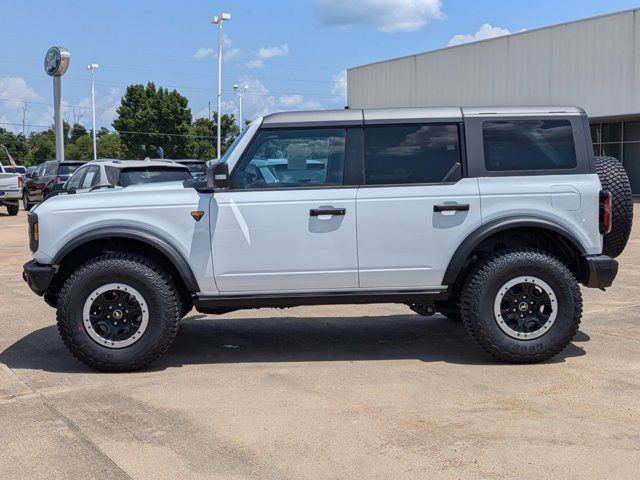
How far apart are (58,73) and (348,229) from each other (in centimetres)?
3217

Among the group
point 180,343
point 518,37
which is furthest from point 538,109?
point 518,37

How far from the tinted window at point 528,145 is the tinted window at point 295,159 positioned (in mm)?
1197

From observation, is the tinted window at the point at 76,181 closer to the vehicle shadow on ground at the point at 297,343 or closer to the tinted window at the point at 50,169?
the tinted window at the point at 50,169

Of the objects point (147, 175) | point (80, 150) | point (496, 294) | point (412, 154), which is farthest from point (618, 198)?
point (80, 150)

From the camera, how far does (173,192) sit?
Result: 19.1ft

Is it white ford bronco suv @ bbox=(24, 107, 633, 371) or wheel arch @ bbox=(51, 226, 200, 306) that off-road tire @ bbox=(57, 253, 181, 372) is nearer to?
white ford bronco suv @ bbox=(24, 107, 633, 371)

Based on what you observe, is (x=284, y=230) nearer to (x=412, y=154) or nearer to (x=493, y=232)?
(x=412, y=154)

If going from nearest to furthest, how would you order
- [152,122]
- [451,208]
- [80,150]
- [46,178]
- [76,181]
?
[451,208]
[76,181]
[46,178]
[152,122]
[80,150]

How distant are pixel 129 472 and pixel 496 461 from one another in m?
1.92

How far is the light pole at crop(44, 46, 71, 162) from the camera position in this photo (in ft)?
112

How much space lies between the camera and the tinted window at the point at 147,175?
12500mm

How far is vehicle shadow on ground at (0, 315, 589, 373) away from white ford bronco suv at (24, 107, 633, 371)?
483 mm

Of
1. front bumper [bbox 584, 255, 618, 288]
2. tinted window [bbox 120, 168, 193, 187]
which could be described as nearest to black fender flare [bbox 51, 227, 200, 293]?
front bumper [bbox 584, 255, 618, 288]

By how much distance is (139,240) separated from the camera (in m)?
5.67
